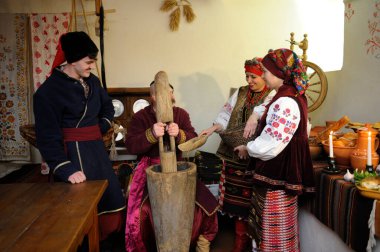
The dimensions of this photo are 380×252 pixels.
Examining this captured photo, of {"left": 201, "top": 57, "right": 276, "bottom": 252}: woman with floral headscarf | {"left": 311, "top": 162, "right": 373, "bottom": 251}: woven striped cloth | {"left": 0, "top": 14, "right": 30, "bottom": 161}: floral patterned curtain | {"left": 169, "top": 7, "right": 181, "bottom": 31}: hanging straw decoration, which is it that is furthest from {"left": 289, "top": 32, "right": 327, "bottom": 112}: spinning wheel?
{"left": 0, "top": 14, "right": 30, "bottom": 161}: floral patterned curtain

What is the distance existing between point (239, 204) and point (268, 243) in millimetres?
644

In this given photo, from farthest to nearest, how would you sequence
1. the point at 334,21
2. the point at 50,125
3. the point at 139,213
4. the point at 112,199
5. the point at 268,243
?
the point at 334,21
the point at 139,213
the point at 112,199
the point at 268,243
the point at 50,125

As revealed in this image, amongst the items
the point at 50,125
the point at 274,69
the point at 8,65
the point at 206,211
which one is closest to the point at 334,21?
the point at 274,69

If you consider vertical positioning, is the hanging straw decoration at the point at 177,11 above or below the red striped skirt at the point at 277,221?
above

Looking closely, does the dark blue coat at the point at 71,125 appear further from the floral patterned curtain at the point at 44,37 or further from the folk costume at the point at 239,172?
the floral patterned curtain at the point at 44,37

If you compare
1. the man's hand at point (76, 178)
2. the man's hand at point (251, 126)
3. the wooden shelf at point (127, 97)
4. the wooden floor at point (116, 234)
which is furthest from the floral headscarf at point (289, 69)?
the wooden shelf at point (127, 97)

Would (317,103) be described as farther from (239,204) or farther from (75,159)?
(75,159)

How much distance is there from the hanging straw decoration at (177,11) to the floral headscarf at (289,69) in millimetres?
2373

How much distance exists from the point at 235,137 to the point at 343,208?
0.91 meters

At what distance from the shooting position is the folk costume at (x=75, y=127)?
→ 1777 millimetres

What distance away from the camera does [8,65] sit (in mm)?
4035

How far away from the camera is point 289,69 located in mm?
A: 1831

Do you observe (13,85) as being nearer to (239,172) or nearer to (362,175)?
(239,172)

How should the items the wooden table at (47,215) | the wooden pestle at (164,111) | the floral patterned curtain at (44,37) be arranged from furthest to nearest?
the floral patterned curtain at (44,37), the wooden pestle at (164,111), the wooden table at (47,215)
